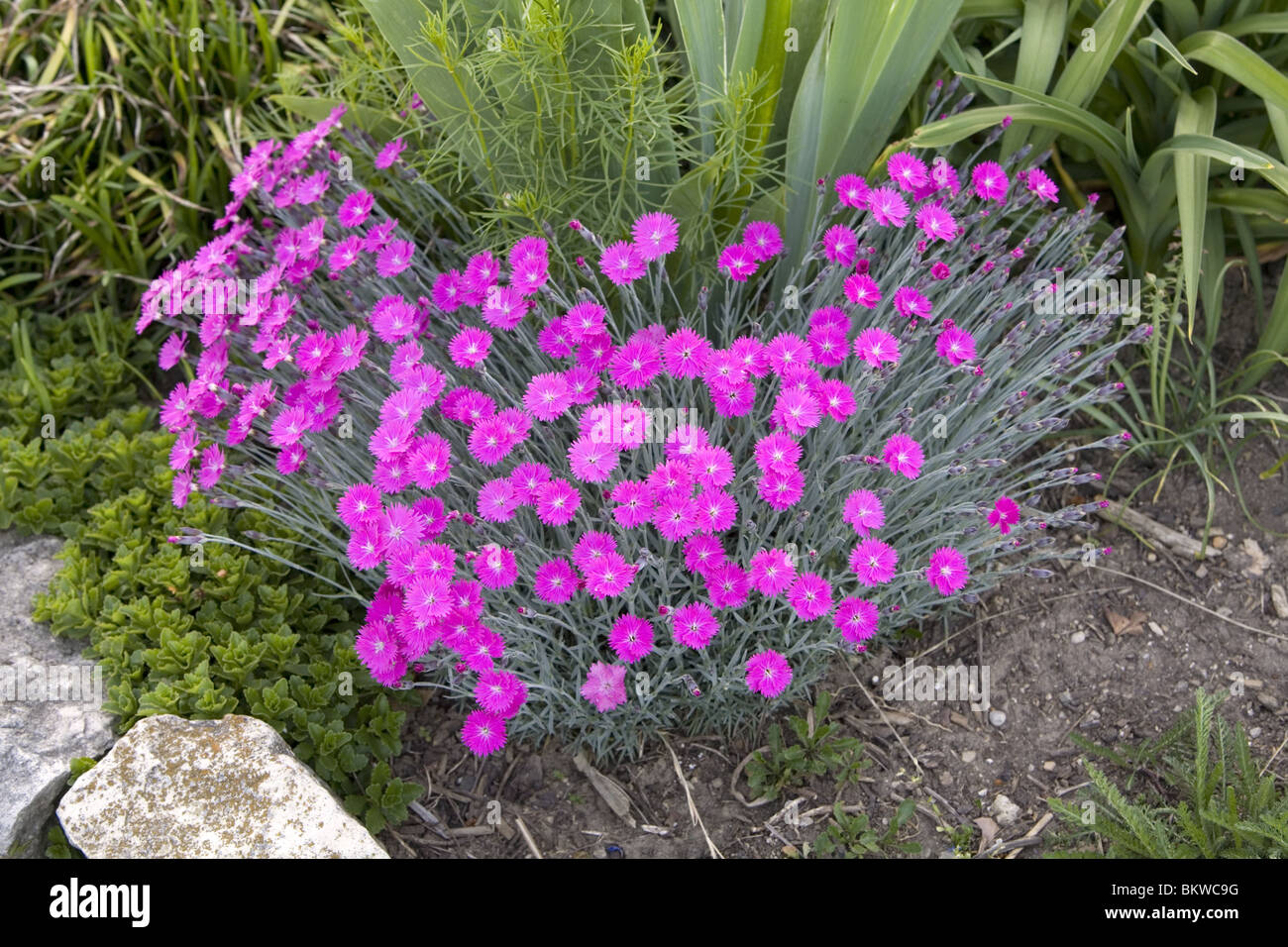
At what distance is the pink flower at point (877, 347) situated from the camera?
6.38 feet

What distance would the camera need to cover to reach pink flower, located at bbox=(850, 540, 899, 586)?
6.17 ft

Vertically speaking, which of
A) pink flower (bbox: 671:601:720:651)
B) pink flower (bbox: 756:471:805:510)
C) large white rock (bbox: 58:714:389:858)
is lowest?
large white rock (bbox: 58:714:389:858)

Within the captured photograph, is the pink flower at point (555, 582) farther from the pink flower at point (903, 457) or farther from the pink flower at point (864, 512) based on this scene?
the pink flower at point (903, 457)

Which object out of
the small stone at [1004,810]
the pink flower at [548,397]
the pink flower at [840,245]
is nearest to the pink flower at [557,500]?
the pink flower at [548,397]

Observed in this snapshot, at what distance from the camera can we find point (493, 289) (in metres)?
2.06

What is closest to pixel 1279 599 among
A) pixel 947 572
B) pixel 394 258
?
pixel 947 572

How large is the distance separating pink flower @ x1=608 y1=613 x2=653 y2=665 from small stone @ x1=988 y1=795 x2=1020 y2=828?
31.2 inches

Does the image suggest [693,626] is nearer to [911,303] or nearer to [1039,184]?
[911,303]

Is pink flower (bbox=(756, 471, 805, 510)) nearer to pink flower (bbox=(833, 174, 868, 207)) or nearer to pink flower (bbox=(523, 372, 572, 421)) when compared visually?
pink flower (bbox=(523, 372, 572, 421))

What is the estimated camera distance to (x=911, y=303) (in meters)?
2.06

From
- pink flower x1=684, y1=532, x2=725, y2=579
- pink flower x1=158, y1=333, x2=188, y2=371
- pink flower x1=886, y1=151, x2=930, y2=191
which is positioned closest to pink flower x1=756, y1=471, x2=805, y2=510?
pink flower x1=684, y1=532, x2=725, y2=579
